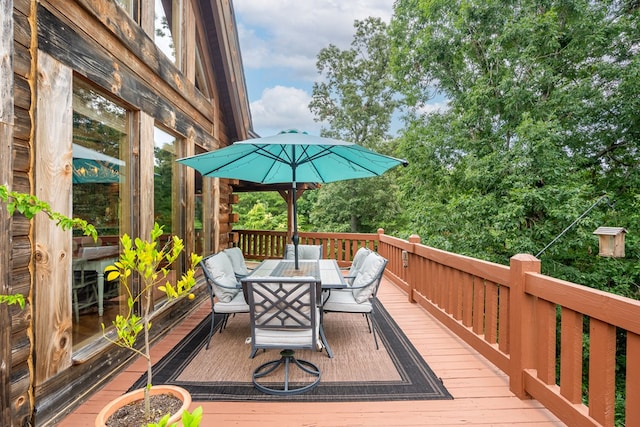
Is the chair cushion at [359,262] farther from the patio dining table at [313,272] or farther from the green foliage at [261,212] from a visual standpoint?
the green foliage at [261,212]

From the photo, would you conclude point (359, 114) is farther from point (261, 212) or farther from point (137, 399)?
point (137, 399)

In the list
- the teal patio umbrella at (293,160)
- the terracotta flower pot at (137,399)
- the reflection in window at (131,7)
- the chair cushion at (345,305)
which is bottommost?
the chair cushion at (345,305)

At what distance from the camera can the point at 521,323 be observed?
2219 millimetres

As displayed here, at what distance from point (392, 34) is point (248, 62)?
1303 centimetres

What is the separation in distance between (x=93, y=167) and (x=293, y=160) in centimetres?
198

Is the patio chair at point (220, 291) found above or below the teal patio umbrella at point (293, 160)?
below

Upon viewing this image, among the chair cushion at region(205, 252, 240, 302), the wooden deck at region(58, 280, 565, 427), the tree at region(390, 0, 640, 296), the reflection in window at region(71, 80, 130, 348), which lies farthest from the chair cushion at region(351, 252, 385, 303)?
the tree at region(390, 0, 640, 296)

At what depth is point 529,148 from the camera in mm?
6598

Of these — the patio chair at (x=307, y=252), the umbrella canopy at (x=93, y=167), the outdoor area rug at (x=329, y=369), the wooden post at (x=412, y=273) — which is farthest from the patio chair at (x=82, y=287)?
the wooden post at (x=412, y=273)

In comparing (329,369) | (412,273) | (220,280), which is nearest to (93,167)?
(220,280)

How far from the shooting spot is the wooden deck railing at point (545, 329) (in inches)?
63.2

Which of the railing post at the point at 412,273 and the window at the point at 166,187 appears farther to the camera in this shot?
the railing post at the point at 412,273

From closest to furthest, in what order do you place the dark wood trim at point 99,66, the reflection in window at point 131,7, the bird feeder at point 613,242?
the dark wood trim at point 99,66 → the reflection in window at point 131,7 → the bird feeder at point 613,242

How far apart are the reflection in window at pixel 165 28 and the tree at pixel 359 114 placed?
35.7 ft
